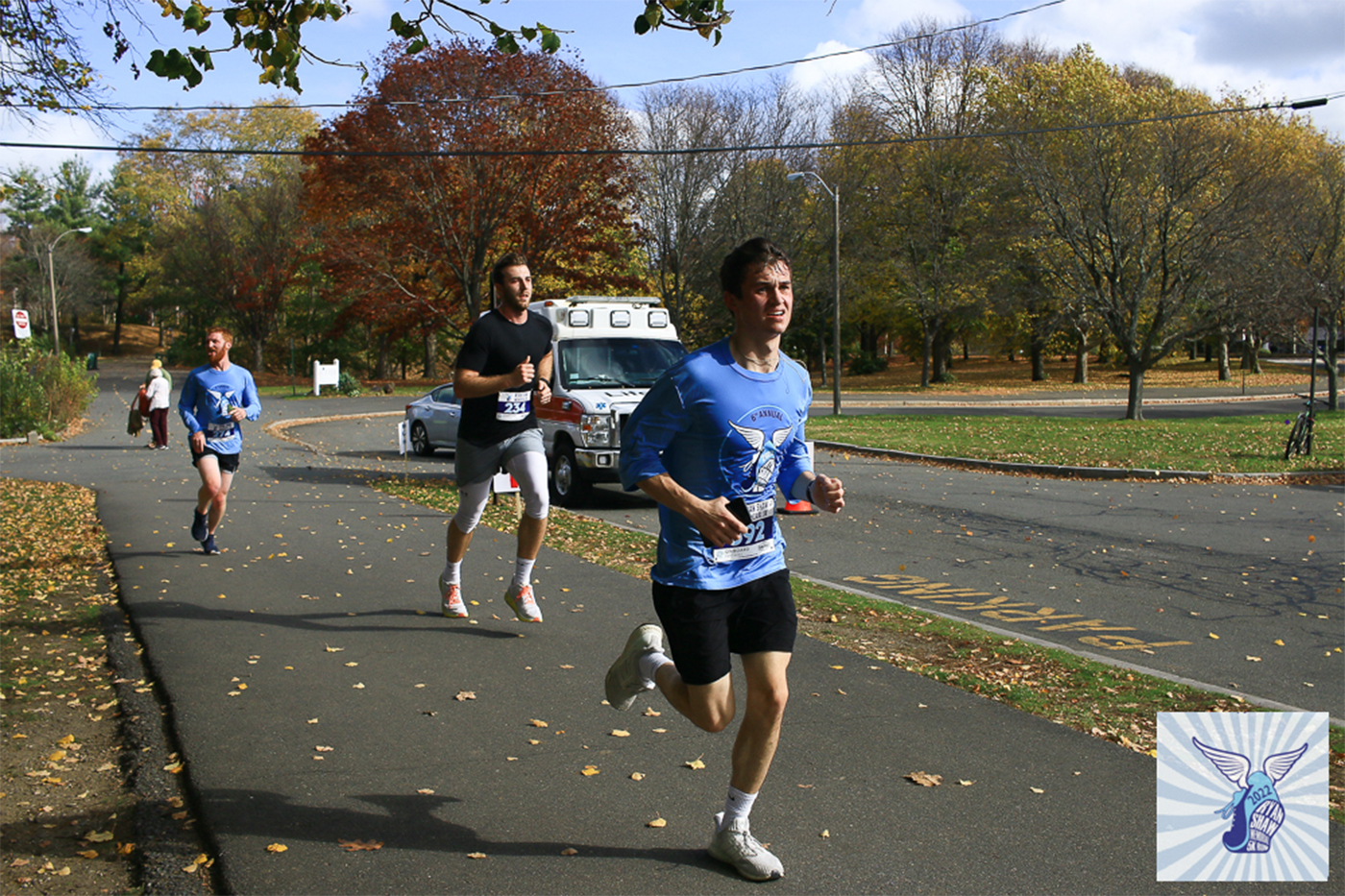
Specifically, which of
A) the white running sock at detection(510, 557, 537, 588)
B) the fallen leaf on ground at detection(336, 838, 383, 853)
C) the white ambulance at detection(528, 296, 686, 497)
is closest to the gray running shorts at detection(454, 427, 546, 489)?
the white running sock at detection(510, 557, 537, 588)

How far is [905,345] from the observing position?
63.6 meters

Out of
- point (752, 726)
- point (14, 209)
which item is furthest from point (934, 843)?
point (14, 209)

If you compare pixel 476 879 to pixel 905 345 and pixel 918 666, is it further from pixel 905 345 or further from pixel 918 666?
pixel 905 345

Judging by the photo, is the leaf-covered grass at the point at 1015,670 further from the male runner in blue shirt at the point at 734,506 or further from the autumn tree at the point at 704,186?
the autumn tree at the point at 704,186

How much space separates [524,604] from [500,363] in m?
1.44

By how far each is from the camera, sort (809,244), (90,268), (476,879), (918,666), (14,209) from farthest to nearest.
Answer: (14,209), (90,268), (809,244), (918,666), (476,879)

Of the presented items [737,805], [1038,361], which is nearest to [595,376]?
[737,805]

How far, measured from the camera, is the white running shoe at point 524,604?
22.1 feet

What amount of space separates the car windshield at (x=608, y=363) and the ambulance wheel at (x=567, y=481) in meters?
0.91

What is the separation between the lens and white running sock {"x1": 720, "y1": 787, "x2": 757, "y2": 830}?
356 cm

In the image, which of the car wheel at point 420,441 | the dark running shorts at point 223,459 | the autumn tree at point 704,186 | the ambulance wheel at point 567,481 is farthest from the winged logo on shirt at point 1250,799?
the autumn tree at point 704,186

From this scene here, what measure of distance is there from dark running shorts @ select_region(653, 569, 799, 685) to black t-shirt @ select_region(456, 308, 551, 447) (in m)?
3.19

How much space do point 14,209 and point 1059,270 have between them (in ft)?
298

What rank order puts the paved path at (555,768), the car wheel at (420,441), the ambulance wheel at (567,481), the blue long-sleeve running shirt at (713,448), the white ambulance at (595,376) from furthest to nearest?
the car wheel at (420,441) → the ambulance wheel at (567,481) → the white ambulance at (595,376) → the paved path at (555,768) → the blue long-sleeve running shirt at (713,448)
